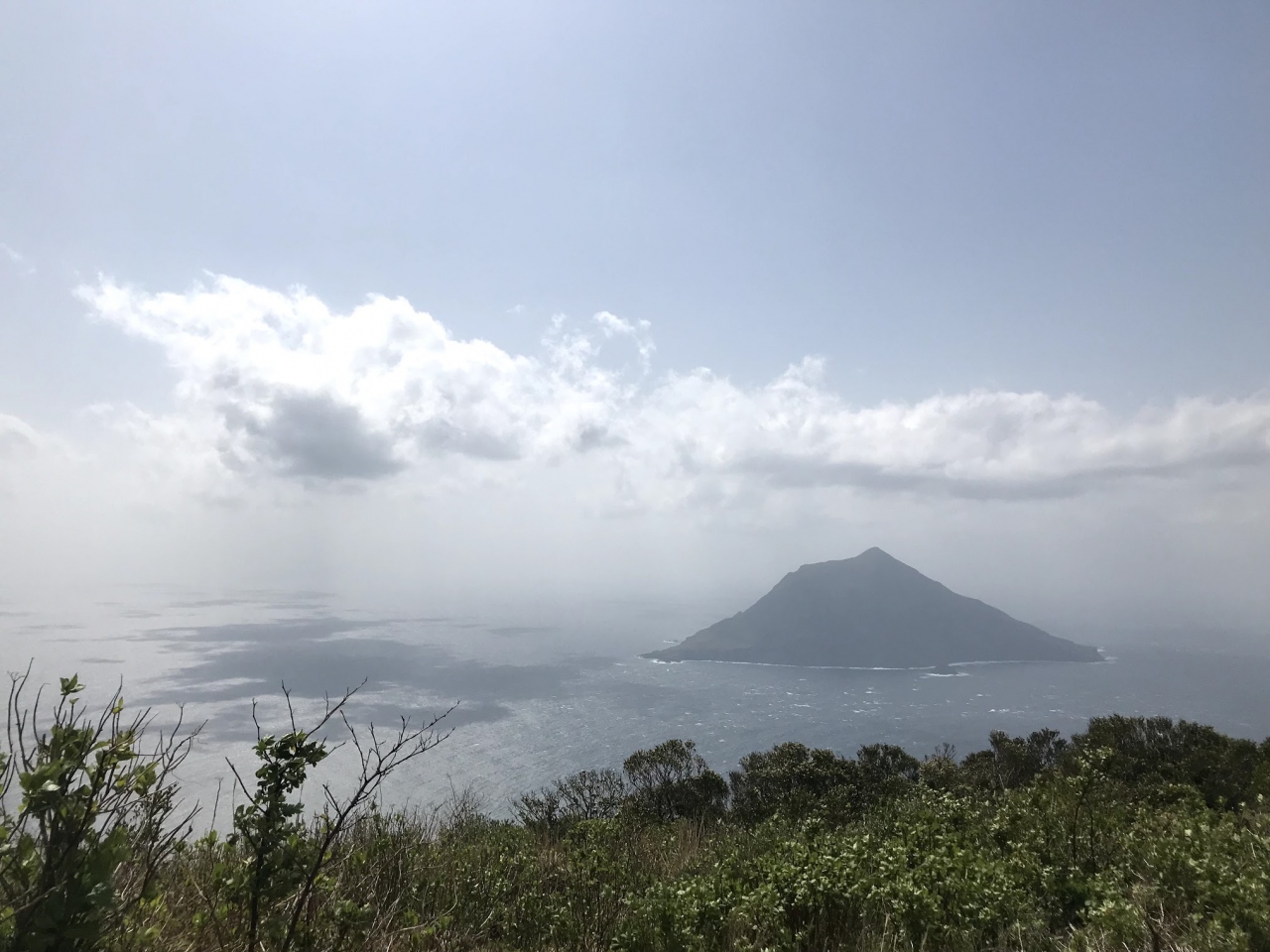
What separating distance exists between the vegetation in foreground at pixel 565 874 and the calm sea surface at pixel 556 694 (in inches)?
2277

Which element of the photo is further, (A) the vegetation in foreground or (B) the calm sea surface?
(B) the calm sea surface

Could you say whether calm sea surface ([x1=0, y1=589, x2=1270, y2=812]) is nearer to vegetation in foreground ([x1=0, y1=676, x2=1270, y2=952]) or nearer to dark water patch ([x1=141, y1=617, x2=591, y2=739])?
dark water patch ([x1=141, y1=617, x2=591, y2=739])

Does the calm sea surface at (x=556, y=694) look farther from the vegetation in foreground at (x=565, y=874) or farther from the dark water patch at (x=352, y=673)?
the vegetation in foreground at (x=565, y=874)

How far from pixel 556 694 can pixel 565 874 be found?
131043mm

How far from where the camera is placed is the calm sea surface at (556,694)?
85.7m

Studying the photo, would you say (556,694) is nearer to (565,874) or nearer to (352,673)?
(352,673)

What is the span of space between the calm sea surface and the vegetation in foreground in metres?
57.8

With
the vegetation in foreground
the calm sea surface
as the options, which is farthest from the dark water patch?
the vegetation in foreground

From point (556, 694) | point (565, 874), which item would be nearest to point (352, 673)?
point (556, 694)

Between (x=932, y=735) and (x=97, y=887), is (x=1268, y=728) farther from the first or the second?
(x=97, y=887)

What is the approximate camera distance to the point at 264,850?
3396 mm

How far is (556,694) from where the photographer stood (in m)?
131

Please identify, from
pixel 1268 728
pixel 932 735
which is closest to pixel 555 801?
pixel 932 735

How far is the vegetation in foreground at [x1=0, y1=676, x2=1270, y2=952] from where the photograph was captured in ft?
9.26
